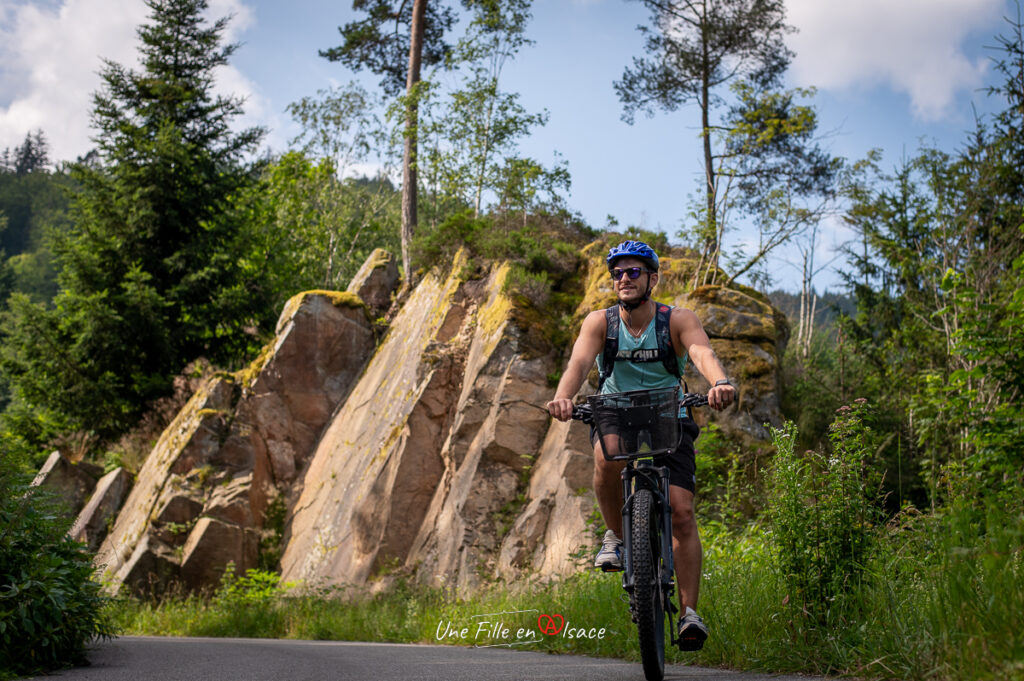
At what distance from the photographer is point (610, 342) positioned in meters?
5.12

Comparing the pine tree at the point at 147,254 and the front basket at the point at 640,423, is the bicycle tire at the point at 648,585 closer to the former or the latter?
the front basket at the point at 640,423

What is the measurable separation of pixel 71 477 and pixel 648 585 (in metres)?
19.6

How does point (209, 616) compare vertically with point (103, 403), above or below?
below

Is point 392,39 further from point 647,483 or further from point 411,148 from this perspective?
point 647,483

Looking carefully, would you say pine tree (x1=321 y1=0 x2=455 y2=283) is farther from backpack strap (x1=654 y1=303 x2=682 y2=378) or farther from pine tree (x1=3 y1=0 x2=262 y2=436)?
backpack strap (x1=654 y1=303 x2=682 y2=378)

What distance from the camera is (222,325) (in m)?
23.3

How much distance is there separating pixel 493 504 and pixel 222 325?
12.7 m

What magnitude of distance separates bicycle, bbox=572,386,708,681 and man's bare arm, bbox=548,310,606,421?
0.11 m

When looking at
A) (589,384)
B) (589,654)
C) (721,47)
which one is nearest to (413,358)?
A: (589,384)

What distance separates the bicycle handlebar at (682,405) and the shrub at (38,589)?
3.87 meters

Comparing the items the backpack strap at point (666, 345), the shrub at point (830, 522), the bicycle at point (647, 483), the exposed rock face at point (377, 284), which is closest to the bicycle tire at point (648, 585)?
the bicycle at point (647, 483)

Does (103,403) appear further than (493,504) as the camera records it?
Yes

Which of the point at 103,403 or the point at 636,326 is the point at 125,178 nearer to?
the point at 103,403

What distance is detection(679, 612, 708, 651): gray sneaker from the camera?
14.4 ft
